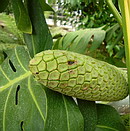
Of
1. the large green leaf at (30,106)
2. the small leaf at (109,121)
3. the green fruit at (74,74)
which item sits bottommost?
the small leaf at (109,121)

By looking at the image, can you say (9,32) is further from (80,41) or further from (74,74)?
(74,74)

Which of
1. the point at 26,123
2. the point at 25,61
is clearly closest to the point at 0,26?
the point at 25,61

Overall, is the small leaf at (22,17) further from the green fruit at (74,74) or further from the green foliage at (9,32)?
the green foliage at (9,32)

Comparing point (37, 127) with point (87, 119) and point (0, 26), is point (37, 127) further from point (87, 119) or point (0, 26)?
point (0, 26)

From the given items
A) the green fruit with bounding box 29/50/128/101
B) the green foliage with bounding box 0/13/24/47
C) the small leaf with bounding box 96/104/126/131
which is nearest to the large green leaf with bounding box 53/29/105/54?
the small leaf with bounding box 96/104/126/131

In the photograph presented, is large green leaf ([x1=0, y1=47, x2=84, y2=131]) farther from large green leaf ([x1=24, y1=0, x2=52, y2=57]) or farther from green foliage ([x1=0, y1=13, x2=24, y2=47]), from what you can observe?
green foliage ([x1=0, y1=13, x2=24, y2=47])

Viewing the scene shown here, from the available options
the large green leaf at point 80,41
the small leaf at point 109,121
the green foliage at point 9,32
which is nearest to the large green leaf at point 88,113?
the small leaf at point 109,121

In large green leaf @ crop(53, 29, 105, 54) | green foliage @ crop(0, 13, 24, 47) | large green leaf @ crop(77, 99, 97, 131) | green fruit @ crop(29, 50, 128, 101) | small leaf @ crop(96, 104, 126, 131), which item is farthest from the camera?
green foliage @ crop(0, 13, 24, 47)
